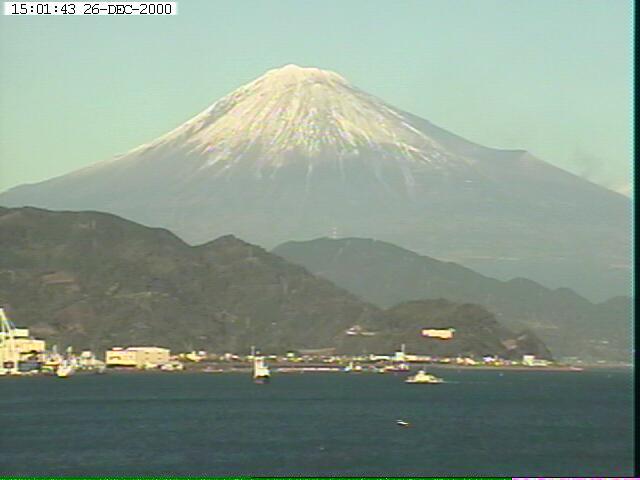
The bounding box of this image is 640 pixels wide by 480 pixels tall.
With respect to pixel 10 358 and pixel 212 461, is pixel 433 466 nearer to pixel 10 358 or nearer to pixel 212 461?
pixel 212 461

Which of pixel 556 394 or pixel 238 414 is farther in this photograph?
pixel 556 394

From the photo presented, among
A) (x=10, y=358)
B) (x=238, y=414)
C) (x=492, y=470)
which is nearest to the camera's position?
(x=492, y=470)

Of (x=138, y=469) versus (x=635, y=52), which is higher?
(x=635, y=52)

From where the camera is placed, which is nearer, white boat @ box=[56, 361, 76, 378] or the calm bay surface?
the calm bay surface

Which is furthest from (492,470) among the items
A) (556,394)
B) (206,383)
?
(206,383)

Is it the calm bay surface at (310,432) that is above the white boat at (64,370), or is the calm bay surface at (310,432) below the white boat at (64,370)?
below

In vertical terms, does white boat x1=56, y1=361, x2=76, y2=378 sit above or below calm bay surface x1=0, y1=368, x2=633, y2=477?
above

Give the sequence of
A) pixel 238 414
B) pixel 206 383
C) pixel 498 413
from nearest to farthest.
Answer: pixel 238 414
pixel 498 413
pixel 206 383

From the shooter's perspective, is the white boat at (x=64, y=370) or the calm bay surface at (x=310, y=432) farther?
Answer: the white boat at (x=64, y=370)
